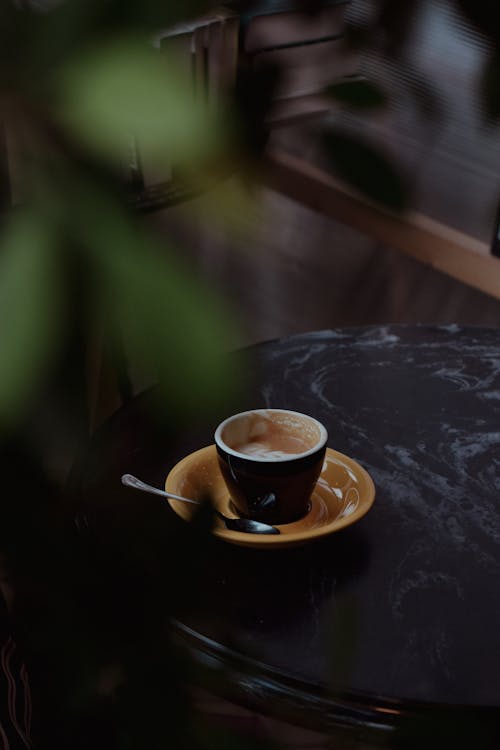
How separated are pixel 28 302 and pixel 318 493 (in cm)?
90

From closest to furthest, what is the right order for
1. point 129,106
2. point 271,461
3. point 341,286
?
point 129,106 < point 271,461 < point 341,286

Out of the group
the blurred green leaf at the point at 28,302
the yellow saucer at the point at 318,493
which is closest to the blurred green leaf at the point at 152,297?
the blurred green leaf at the point at 28,302

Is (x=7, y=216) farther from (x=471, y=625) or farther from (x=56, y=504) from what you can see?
(x=471, y=625)

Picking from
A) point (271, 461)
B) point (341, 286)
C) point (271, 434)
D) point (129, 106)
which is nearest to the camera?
point (129, 106)

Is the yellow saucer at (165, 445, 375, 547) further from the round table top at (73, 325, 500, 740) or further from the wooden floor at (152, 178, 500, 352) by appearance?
the wooden floor at (152, 178, 500, 352)

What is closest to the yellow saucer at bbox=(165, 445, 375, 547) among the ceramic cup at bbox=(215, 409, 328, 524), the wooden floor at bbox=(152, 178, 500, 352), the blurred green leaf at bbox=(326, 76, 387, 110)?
the ceramic cup at bbox=(215, 409, 328, 524)

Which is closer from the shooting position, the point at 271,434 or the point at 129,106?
the point at 129,106

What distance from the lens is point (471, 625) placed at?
894 mm

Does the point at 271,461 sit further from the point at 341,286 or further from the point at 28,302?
the point at 341,286

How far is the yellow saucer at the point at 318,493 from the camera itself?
911mm

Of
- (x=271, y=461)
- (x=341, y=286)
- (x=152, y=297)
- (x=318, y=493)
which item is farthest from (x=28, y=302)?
(x=341, y=286)

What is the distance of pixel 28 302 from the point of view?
0.17 m

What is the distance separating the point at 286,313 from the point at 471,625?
1.95 m

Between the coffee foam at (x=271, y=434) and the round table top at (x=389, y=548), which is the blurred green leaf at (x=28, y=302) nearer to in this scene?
the round table top at (x=389, y=548)
